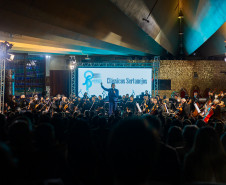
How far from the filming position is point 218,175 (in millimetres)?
3195

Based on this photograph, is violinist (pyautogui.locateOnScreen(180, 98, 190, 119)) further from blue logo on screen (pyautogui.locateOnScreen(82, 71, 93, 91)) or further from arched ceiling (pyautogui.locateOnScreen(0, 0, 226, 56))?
blue logo on screen (pyautogui.locateOnScreen(82, 71, 93, 91))

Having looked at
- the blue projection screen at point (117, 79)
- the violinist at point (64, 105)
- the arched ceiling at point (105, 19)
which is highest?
the arched ceiling at point (105, 19)

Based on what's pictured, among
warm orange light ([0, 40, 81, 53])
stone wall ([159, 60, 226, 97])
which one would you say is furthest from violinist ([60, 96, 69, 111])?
stone wall ([159, 60, 226, 97])

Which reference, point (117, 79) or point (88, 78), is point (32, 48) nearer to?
point (88, 78)

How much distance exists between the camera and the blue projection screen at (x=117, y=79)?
71.7 ft

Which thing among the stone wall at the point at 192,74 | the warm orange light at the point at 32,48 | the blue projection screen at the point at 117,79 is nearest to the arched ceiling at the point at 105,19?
the warm orange light at the point at 32,48

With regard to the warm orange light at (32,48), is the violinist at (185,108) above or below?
below

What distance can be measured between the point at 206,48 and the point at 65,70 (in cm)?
1302

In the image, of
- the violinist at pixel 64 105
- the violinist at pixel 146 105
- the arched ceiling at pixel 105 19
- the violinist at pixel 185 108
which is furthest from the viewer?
the violinist at pixel 64 105

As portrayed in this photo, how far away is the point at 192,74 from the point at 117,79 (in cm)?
717

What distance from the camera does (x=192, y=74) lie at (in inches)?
942

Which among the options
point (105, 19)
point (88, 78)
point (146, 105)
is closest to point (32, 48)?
point (88, 78)

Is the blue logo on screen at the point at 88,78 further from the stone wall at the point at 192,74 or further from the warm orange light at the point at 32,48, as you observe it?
the stone wall at the point at 192,74

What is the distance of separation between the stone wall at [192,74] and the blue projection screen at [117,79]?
275cm
